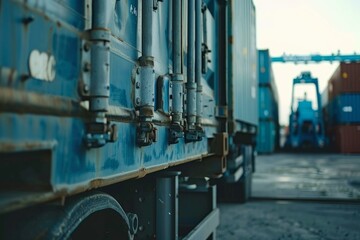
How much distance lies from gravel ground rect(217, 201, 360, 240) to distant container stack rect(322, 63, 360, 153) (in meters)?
19.1

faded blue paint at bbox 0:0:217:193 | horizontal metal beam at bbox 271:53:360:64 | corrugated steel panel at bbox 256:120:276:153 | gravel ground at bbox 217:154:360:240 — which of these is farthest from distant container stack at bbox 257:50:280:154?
faded blue paint at bbox 0:0:217:193

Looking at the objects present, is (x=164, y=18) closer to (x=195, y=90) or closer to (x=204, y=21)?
(x=195, y=90)

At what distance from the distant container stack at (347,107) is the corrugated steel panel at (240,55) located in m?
18.9

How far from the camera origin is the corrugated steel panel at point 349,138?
989 inches

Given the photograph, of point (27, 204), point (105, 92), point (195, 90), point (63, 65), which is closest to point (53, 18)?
point (63, 65)

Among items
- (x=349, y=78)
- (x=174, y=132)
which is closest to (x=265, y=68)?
(x=349, y=78)

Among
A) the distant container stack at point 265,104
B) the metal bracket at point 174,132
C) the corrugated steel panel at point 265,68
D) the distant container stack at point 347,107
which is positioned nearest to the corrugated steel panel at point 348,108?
the distant container stack at point 347,107

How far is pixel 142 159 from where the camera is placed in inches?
68.4

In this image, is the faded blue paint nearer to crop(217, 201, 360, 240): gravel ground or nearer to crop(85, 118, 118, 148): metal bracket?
crop(85, 118, 118, 148): metal bracket

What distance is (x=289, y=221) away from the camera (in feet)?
19.5

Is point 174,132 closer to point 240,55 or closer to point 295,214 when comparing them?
point 240,55

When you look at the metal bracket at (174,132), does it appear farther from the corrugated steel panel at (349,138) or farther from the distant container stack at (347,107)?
the corrugated steel panel at (349,138)

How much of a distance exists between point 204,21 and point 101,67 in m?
2.07

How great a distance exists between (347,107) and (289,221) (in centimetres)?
2115
